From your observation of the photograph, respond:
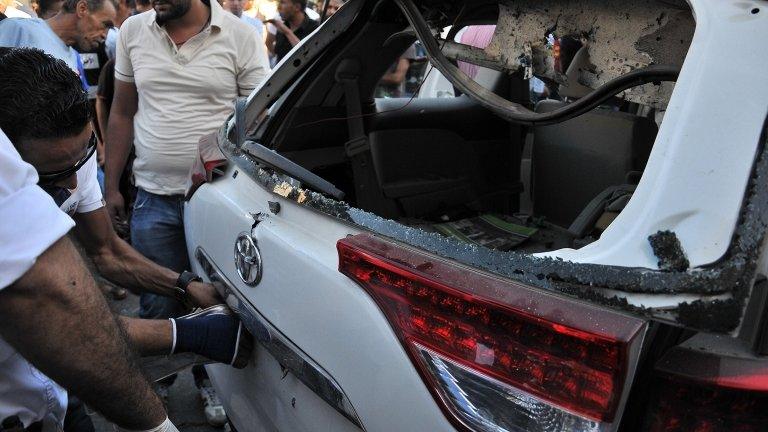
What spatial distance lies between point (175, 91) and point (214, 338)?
60.6 inches

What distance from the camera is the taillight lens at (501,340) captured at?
0.99 metres

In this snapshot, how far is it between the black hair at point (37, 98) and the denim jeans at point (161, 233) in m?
1.35

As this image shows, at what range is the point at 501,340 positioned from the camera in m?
1.08

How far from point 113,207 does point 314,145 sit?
→ 1.22 metres

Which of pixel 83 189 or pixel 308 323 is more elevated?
pixel 308 323

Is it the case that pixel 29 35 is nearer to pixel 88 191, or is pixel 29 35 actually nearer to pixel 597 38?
pixel 88 191

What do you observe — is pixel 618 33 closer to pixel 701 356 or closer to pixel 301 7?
pixel 701 356

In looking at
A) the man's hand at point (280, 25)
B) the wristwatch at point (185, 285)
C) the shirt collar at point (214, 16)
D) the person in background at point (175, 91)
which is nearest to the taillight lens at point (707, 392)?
the wristwatch at point (185, 285)

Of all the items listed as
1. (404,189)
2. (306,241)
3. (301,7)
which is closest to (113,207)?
(404,189)

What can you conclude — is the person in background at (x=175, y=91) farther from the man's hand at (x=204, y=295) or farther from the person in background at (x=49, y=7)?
the person in background at (x=49, y=7)

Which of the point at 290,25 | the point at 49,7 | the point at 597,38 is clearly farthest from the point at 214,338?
the point at 290,25

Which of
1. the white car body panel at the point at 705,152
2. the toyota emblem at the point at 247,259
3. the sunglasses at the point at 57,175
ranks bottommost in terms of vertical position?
the toyota emblem at the point at 247,259

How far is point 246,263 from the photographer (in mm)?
1644

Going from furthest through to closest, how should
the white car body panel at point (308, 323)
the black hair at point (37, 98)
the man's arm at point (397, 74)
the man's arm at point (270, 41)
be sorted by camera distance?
the man's arm at point (270, 41), the man's arm at point (397, 74), the black hair at point (37, 98), the white car body panel at point (308, 323)
